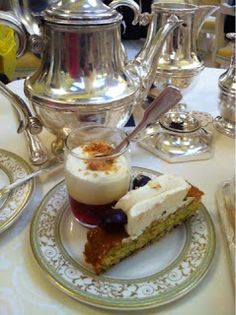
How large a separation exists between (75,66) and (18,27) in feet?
0.31

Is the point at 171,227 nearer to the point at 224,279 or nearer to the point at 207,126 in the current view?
the point at 224,279

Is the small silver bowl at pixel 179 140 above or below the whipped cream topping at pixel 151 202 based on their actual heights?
below

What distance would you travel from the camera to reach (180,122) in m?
0.70

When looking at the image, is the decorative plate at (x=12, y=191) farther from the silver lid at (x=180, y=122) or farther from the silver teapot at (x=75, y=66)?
the silver lid at (x=180, y=122)

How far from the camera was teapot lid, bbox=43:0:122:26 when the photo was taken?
1.78 feet

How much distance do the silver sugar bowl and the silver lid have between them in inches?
2.2

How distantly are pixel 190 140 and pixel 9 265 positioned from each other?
0.38 meters

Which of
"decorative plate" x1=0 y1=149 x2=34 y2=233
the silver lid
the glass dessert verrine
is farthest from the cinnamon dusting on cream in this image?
the silver lid

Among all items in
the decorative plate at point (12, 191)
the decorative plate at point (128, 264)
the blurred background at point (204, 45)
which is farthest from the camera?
the blurred background at point (204, 45)

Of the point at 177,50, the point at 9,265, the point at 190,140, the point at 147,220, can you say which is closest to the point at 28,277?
the point at 9,265

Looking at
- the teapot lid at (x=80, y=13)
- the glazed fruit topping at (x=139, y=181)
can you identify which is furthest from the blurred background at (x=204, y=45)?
the glazed fruit topping at (x=139, y=181)

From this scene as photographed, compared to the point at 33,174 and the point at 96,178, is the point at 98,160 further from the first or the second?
the point at 33,174

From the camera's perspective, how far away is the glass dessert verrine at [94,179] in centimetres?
45

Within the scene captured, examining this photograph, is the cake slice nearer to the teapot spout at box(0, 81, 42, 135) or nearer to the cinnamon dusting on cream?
the cinnamon dusting on cream
